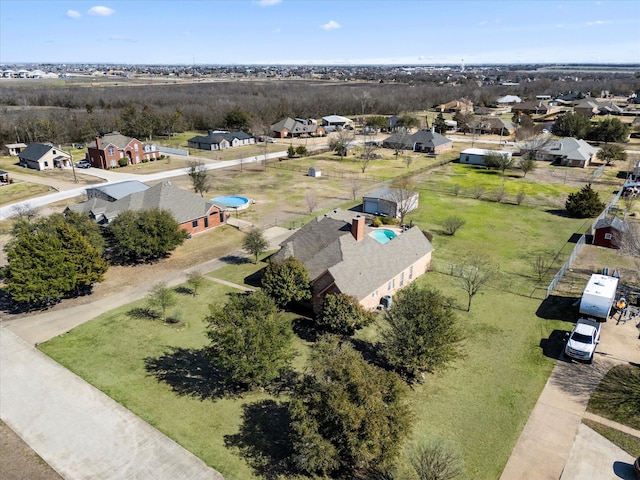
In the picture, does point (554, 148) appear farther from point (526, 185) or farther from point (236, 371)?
point (236, 371)

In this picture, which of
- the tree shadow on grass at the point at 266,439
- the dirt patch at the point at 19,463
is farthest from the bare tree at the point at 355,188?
the dirt patch at the point at 19,463

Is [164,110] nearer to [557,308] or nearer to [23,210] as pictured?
→ [23,210]

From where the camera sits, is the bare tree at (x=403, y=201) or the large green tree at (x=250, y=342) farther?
the bare tree at (x=403, y=201)

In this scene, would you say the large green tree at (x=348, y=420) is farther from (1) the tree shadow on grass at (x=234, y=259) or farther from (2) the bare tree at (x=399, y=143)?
(2) the bare tree at (x=399, y=143)

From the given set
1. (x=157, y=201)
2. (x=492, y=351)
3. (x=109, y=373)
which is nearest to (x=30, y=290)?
(x=109, y=373)

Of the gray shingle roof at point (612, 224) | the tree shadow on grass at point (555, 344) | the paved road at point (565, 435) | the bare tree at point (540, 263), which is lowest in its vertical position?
the paved road at point (565, 435)

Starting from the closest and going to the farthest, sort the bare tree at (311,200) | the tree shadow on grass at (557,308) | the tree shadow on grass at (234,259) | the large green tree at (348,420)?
the large green tree at (348,420) → the tree shadow on grass at (557,308) → the tree shadow on grass at (234,259) → the bare tree at (311,200)

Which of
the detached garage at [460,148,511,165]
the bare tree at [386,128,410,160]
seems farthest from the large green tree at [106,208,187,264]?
the detached garage at [460,148,511,165]
